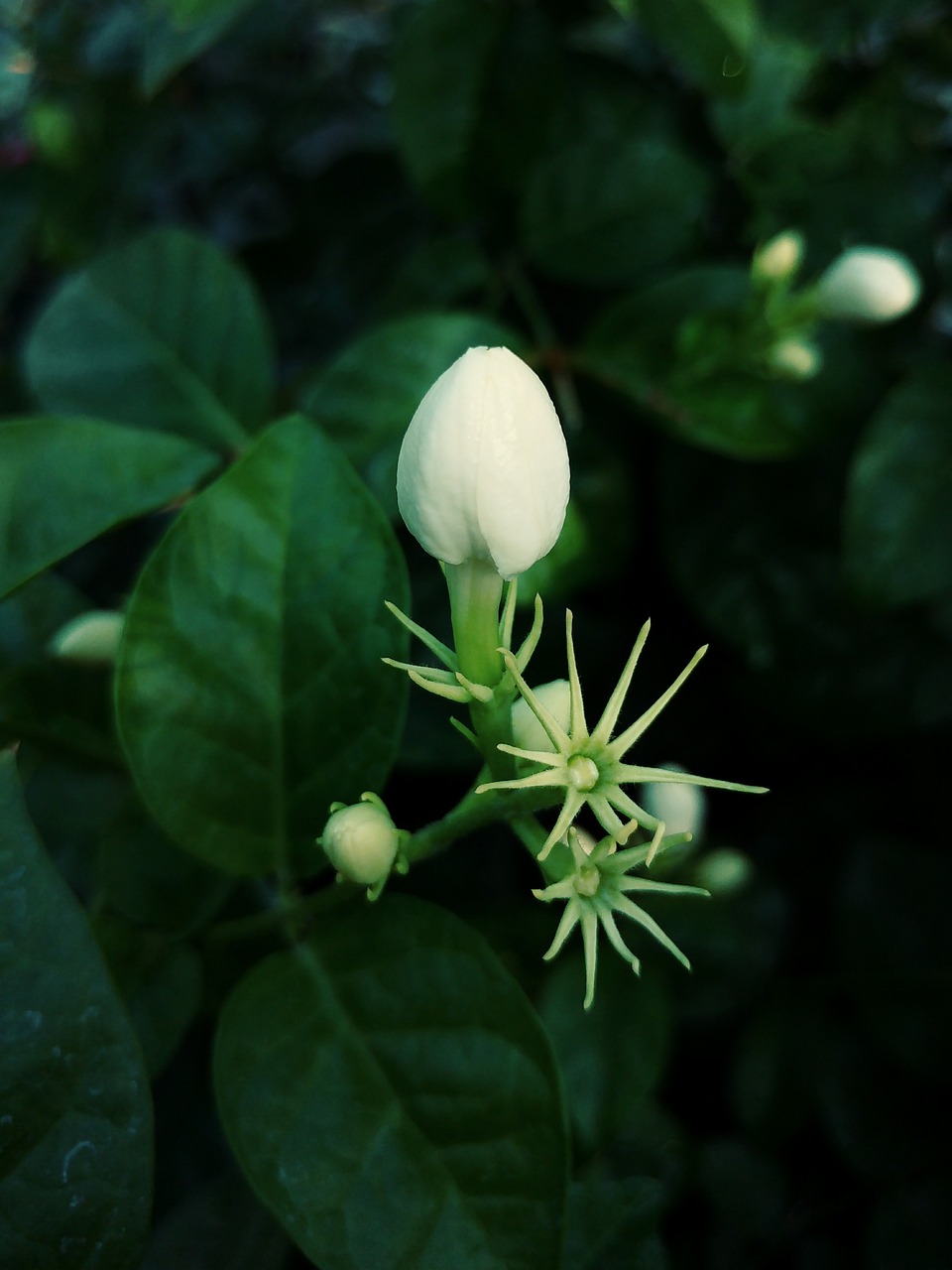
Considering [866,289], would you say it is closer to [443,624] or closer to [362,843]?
[443,624]

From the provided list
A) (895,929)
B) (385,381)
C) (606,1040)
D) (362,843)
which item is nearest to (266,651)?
(362,843)

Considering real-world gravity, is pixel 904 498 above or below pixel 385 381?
below

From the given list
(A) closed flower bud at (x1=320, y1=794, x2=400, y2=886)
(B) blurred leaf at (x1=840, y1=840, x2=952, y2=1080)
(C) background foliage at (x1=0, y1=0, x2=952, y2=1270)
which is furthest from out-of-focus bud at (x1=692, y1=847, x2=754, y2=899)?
(A) closed flower bud at (x1=320, y1=794, x2=400, y2=886)

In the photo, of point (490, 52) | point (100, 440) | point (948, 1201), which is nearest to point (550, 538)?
point (100, 440)

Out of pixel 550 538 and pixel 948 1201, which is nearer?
pixel 550 538

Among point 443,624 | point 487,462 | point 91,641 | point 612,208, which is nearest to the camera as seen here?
point 487,462

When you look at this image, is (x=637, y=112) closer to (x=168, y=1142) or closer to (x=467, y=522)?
(x=467, y=522)

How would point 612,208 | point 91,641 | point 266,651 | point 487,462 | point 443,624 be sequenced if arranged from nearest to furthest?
point 487,462
point 266,651
point 91,641
point 443,624
point 612,208

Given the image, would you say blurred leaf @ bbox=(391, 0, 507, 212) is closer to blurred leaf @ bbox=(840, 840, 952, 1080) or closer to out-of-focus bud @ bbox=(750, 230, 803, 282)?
out-of-focus bud @ bbox=(750, 230, 803, 282)
